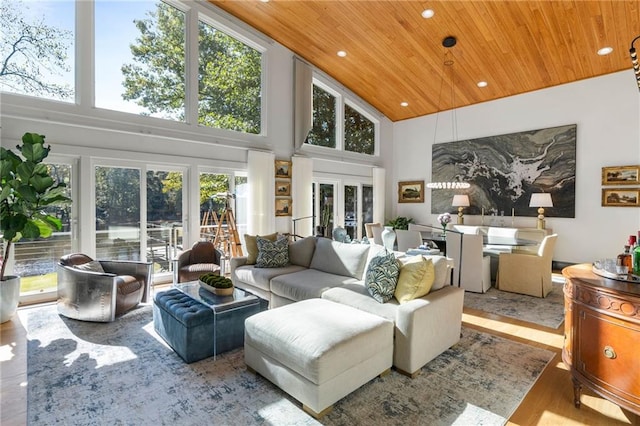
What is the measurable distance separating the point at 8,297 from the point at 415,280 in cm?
Answer: 442

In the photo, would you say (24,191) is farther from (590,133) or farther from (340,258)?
(590,133)

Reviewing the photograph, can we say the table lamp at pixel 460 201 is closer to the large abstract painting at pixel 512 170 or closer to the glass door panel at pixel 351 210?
the large abstract painting at pixel 512 170

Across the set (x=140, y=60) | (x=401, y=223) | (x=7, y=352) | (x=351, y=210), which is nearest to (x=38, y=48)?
(x=140, y=60)

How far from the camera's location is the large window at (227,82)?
19.1ft

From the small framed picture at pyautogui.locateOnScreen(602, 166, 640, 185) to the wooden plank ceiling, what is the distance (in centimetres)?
147

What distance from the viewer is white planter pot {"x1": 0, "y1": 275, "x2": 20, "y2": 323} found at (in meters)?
3.58

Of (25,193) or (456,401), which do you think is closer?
(456,401)

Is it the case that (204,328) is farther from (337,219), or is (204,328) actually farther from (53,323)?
(337,219)

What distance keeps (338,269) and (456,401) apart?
199cm

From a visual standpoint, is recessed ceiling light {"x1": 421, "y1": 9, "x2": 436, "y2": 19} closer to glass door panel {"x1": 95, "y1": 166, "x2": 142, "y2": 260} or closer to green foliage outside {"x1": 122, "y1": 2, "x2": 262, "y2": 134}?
green foliage outside {"x1": 122, "y1": 2, "x2": 262, "y2": 134}

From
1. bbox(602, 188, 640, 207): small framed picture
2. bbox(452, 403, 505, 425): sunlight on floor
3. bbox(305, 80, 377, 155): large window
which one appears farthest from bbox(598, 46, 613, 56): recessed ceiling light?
bbox(452, 403, 505, 425): sunlight on floor

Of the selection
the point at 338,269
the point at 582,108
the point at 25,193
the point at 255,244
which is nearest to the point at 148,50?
the point at 25,193

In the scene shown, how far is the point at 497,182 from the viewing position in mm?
7262

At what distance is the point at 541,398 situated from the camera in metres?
2.31
